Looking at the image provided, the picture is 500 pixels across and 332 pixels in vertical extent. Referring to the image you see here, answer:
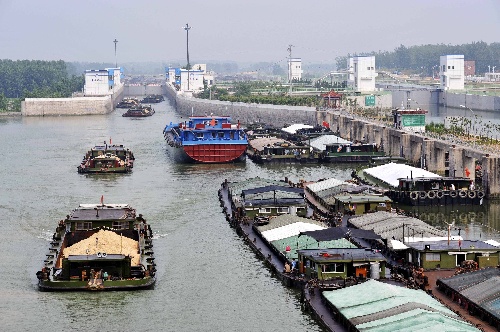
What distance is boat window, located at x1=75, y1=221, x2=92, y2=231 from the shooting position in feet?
101

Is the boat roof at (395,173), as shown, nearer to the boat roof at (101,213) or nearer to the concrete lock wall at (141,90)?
the boat roof at (101,213)

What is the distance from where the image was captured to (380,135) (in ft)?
198

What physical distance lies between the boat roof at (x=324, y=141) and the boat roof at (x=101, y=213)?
24860 mm

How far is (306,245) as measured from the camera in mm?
28219

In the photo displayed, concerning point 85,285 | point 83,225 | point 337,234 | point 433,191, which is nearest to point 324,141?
point 433,191

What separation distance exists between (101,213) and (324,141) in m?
28.7

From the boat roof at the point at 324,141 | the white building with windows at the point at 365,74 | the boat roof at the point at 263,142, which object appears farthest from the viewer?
the white building with windows at the point at 365,74

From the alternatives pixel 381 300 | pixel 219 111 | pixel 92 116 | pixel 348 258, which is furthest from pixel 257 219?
pixel 92 116

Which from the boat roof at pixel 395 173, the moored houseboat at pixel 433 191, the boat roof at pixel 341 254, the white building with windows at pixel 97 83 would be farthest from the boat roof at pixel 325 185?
the white building with windows at pixel 97 83

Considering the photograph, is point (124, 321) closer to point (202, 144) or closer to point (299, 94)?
point (202, 144)

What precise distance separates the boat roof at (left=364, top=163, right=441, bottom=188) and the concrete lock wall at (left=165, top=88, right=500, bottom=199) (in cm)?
221

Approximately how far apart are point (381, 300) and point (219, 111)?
74.5 m

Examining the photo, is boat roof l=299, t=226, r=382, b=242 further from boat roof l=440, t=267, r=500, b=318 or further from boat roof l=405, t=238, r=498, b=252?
boat roof l=440, t=267, r=500, b=318

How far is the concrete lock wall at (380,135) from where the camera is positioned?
42581 mm
